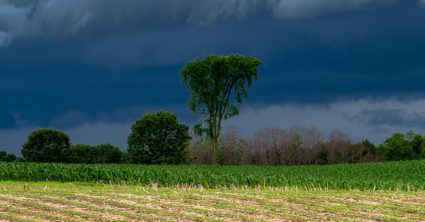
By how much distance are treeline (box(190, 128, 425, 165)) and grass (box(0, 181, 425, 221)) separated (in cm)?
3766

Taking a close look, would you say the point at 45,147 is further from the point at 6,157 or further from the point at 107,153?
the point at 107,153

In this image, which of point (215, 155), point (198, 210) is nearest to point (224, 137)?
point (215, 155)

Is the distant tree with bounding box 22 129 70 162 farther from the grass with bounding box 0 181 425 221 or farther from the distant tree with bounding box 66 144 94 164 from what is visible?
the grass with bounding box 0 181 425 221

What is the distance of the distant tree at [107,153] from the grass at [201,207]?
39.1m

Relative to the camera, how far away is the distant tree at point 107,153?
54906mm

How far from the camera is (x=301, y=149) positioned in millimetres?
60594

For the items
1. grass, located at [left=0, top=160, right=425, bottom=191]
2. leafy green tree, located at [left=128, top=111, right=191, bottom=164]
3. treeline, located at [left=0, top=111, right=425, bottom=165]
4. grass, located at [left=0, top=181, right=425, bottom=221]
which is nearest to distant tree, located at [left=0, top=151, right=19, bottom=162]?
treeline, located at [left=0, top=111, right=425, bottom=165]

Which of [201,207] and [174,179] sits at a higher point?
[174,179]

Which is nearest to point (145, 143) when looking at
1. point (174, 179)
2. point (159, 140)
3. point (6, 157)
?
point (159, 140)

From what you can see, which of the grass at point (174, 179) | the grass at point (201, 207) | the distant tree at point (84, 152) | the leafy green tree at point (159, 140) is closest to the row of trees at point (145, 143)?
the leafy green tree at point (159, 140)

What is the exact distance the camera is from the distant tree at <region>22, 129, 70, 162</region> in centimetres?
4762

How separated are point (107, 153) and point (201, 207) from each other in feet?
142

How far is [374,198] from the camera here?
16.8 metres

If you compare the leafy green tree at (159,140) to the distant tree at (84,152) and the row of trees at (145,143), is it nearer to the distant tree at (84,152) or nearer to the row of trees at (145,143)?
the row of trees at (145,143)
